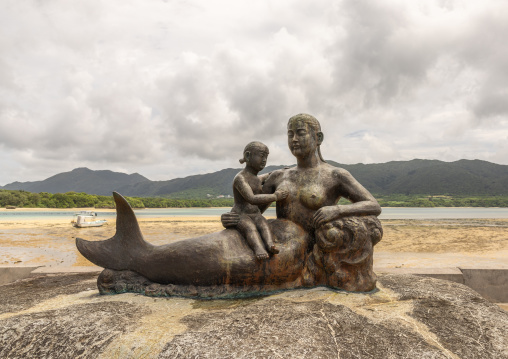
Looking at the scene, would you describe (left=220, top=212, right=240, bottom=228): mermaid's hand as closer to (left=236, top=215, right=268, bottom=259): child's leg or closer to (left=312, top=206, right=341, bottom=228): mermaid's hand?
(left=236, top=215, right=268, bottom=259): child's leg

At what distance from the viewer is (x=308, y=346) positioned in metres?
2.52

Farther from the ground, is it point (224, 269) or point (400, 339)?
point (224, 269)

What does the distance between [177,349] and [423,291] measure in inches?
110

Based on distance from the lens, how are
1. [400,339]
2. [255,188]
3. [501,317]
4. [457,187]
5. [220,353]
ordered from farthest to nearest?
1. [457,187]
2. [255,188]
3. [501,317]
4. [400,339]
5. [220,353]

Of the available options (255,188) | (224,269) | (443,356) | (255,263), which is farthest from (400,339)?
(255,188)

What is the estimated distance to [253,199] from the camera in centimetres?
393

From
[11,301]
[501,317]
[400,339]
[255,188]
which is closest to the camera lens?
[400,339]

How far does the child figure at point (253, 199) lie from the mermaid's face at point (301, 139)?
A: 0.40m

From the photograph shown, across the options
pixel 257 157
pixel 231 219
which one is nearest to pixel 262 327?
pixel 231 219

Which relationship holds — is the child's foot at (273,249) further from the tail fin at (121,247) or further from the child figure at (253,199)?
the tail fin at (121,247)

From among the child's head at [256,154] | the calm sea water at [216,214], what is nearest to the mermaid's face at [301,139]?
the child's head at [256,154]

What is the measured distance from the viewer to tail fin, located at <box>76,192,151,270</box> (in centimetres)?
396

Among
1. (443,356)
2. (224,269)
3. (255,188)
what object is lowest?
(443,356)

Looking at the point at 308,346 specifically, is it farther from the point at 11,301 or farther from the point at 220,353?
the point at 11,301
